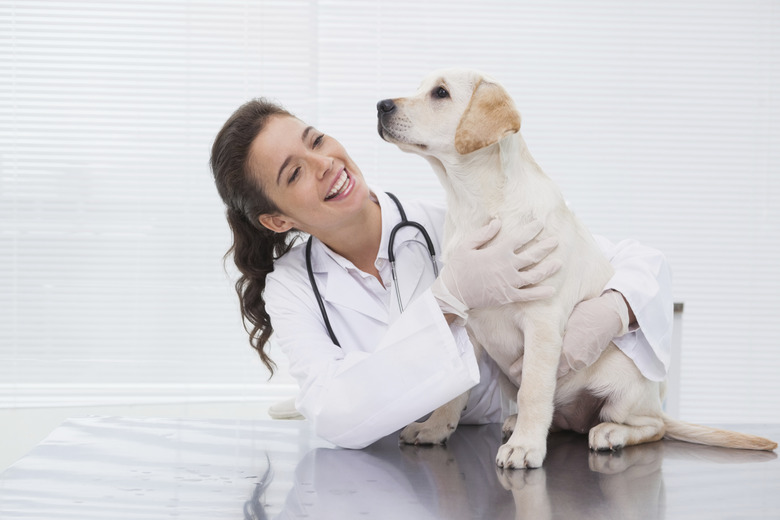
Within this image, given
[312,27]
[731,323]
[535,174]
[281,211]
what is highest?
[312,27]

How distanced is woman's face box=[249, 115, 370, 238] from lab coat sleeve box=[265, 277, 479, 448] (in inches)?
12.5

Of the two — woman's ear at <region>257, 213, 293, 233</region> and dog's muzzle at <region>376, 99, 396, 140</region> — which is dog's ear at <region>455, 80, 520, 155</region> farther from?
woman's ear at <region>257, 213, 293, 233</region>

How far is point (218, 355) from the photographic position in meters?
3.24

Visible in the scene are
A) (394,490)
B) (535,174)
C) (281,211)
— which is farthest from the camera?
(281,211)

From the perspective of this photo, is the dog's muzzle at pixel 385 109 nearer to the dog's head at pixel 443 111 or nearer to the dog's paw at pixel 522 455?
the dog's head at pixel 443 111

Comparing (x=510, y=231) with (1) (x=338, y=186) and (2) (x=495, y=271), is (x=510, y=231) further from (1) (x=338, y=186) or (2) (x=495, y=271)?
(1) (x=338, y=186)

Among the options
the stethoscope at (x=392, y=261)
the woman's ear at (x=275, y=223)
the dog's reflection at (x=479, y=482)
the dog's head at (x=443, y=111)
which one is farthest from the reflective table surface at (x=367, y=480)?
the dog's head at (x=443, y=111)

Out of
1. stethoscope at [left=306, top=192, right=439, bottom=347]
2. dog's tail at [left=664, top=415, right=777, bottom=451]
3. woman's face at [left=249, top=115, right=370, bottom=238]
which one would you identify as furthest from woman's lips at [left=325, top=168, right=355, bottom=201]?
dog's tail at [left=664, top=415, right=777, bottom=451]

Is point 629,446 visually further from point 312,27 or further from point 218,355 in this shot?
point 312,27

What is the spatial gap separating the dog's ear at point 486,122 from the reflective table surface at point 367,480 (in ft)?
1.77

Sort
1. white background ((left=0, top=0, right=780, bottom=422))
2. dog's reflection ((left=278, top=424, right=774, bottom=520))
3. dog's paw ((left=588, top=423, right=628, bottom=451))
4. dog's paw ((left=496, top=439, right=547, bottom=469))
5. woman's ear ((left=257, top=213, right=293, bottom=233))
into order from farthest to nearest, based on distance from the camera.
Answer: white background ((left=0, top=0, right=780, bottom=422)) < woman's ear ((left=257, top=213, right=293, bottom=233)) < dog's paw ((left=588, top=423, right=628, bottom=451)) < dog's paw ((left=496, top=439, right=547, bottom=469)) < dog's reflection ((left=278, top=424, right=774, bottom=520))

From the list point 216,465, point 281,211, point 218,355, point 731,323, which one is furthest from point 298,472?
point 731,323

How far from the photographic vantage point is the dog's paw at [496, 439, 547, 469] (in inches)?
43.1

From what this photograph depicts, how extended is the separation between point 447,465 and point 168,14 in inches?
111
